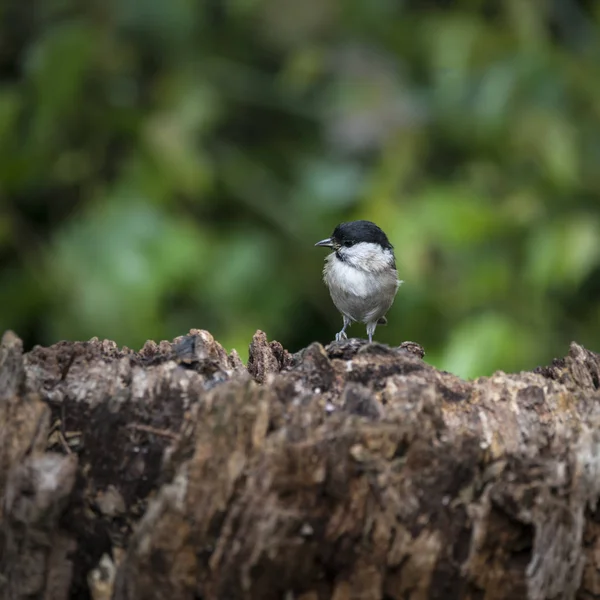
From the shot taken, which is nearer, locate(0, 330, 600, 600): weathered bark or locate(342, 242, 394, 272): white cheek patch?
locate(0, 330, 600, 600): weathered bark

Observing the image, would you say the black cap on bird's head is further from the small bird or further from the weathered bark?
the weathered bark

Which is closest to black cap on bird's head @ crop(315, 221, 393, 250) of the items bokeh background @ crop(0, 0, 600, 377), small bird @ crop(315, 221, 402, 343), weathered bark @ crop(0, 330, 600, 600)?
small bird @ crop(315, 221, 402, 343)

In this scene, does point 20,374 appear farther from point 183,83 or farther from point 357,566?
point 183,83

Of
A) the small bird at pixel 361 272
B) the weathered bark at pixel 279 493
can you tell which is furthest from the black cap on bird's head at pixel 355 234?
the weathered bark at pixel 279 493

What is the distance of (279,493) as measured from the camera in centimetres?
193

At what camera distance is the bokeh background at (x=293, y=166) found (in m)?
4.33

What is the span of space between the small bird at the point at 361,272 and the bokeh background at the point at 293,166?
0.44 ft

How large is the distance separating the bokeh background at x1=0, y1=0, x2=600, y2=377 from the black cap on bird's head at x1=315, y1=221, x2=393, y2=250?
155 mm

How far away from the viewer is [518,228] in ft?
14.9

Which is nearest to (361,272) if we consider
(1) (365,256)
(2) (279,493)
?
(1) (365,256)

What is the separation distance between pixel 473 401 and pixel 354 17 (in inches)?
138

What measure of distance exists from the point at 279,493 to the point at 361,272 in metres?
2.28

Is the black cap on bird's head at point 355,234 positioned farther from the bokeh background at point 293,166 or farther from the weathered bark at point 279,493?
the weathered bark at point 279,493

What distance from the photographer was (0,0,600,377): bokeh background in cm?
433
